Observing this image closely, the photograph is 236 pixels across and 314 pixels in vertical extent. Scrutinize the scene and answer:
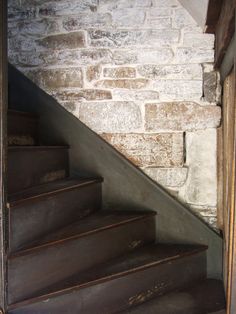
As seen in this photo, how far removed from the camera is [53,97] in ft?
9.10

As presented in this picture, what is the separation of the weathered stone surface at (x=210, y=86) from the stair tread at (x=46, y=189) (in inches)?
41.1

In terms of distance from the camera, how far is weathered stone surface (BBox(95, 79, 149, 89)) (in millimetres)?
2586

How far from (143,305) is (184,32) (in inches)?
76.9

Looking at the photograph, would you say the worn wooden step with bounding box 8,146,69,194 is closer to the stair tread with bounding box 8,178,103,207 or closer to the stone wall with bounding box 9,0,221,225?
the stair tread with bounding box 8,178,103,207

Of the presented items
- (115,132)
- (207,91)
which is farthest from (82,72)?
(207,91)

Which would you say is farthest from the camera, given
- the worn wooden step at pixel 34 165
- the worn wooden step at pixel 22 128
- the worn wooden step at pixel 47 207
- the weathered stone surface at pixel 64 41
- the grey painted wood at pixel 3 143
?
the weathered stone surface at pixel 64 41

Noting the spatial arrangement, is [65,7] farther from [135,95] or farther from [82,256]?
[82,256]

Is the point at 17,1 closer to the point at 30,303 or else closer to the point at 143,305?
the point at 30,303

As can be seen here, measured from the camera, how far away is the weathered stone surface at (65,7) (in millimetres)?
2656

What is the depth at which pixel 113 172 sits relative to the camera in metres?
2.62

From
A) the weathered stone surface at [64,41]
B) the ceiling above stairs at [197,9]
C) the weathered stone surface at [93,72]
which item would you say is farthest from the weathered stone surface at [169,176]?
the weathered stone surface at [64,41]

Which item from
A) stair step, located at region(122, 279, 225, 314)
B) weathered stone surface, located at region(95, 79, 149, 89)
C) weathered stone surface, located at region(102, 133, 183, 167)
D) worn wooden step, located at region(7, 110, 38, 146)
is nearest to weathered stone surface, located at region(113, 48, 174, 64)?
weathered stone surface, located at region(95, 79, 149, 89)

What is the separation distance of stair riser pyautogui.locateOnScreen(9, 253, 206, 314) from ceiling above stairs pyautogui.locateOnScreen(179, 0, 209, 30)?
5.35 feet

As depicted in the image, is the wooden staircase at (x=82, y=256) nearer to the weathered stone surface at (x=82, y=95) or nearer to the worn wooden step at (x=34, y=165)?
the worn wooden step at (x=34, y=165)
